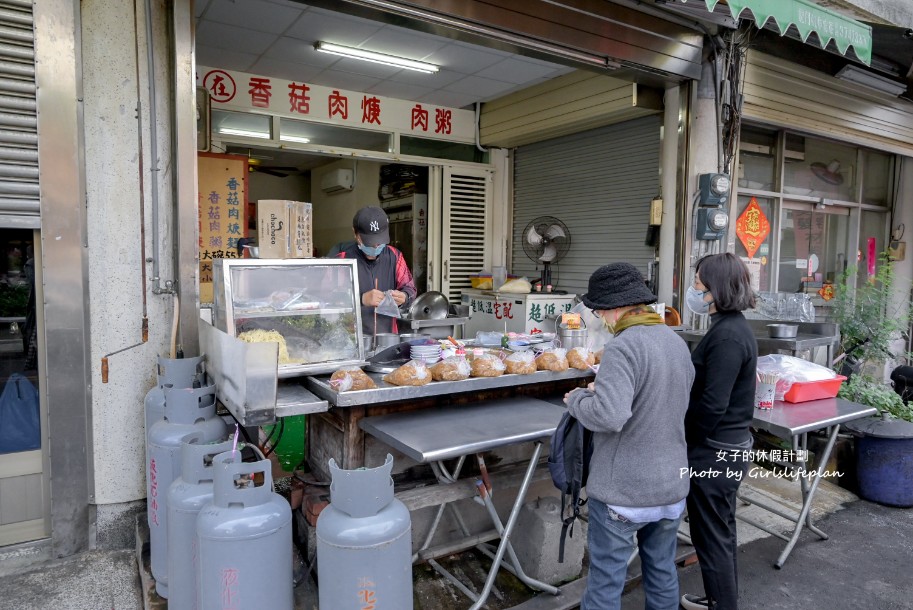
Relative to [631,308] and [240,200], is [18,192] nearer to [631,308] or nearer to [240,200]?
[240,200]

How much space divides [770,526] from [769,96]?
14.9 feet

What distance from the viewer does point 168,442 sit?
9.65 feet

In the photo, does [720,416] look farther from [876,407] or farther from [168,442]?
[876,407]

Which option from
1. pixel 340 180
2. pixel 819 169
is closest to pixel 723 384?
pixel 819 169

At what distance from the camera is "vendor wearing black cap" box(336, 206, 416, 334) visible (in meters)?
3.91

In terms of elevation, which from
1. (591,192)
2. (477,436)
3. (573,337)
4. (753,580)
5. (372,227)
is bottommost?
(753,580)

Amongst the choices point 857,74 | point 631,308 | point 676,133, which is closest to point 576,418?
point 631,308

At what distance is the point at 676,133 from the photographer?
5.92 m

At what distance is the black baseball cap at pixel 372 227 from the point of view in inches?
153

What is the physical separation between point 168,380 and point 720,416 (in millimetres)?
2817

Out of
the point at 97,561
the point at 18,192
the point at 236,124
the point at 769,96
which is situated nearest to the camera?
the point at 18,192

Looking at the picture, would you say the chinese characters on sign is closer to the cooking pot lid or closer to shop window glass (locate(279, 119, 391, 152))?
the cooking pot lid

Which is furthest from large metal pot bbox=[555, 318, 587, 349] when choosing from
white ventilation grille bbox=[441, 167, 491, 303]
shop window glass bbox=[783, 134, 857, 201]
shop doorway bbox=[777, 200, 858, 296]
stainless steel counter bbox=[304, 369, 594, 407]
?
shop window glass bbox=[783, 134, 857, 201]

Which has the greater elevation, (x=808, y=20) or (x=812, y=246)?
(x=808, y=20)
